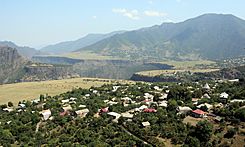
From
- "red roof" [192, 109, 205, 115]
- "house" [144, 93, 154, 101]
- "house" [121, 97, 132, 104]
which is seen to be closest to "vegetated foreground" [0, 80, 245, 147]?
"red roof" [192, 109, 205, 115]

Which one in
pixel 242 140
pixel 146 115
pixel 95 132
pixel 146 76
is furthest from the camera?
pixel 146 76

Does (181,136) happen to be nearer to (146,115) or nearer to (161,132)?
(161,132)

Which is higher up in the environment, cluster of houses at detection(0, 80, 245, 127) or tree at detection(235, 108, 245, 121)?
tree at detection(235, 108, 245, 121)

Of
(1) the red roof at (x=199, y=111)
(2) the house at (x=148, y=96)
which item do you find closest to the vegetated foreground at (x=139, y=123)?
(1) the red roof at (x=199, y=111)

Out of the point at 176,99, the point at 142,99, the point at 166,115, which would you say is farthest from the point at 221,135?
the point at 142,99

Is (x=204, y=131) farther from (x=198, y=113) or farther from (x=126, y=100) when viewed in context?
(x=126, y=100)

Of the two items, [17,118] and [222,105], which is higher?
[222,105]

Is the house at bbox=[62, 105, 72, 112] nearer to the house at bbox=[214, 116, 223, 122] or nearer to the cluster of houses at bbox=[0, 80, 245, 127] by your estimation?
the cluster of houses at bbox=[0, 80, 245, 127]

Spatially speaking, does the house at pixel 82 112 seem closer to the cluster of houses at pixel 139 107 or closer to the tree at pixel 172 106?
the cluster of houses at pixel 139 107
